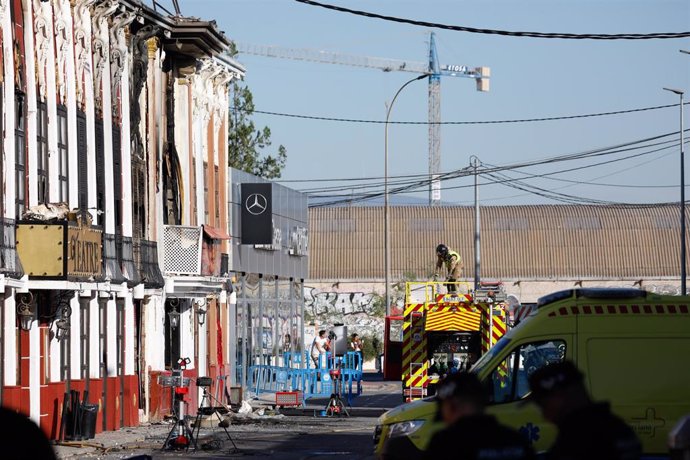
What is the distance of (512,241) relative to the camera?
87000mm

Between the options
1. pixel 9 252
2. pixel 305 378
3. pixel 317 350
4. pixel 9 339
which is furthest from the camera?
pixel 317 350

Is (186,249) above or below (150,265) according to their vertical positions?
above

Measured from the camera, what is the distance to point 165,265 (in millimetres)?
33438

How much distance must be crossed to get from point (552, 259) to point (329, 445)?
200ft

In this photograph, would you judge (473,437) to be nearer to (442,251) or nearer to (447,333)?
(447,333)

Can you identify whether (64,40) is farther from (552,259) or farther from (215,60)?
(552,259)

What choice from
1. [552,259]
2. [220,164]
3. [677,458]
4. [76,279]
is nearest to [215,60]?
[220,164]

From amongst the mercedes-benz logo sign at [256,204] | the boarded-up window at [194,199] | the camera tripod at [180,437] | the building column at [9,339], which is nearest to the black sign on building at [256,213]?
the mercedes-benz logo sign at [256,204]

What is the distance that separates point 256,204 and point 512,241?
47497 millimetres

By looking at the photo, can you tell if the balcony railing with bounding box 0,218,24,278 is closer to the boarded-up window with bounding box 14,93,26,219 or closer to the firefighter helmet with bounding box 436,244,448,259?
the boarded-up window with bounding box 14,93,26,219

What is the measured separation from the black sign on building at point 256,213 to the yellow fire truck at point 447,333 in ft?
40.4

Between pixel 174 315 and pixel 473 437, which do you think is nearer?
pixel 473 437

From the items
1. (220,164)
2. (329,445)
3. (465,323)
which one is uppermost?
(220,164)

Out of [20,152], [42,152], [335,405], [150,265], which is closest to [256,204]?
[335,405]
